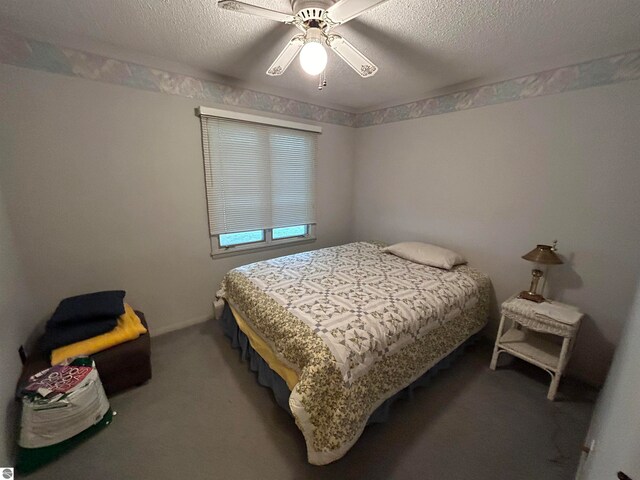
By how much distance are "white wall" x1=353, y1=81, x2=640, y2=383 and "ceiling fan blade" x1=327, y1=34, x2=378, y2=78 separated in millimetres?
1442

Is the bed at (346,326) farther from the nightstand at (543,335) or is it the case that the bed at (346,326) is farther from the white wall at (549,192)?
the white wall at (549,192)

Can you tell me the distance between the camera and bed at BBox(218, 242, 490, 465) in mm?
1228

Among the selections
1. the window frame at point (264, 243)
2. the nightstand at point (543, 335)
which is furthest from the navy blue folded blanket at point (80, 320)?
the nightstand at point (543, 335)

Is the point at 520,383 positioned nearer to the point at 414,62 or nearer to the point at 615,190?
the point at 615,190

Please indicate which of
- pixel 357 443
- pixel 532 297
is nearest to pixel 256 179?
pixel 357 443

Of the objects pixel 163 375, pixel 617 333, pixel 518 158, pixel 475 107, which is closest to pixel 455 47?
pixel 475 107

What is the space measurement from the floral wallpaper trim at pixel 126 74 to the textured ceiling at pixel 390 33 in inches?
2.5

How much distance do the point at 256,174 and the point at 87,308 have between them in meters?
1.79

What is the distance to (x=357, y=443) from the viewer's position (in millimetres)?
1438

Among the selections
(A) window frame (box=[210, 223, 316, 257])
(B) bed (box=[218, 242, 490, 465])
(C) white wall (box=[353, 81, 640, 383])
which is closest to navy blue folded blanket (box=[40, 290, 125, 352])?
(B) bed (box=[218, 242, 490, 465])

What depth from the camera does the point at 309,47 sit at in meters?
1.27

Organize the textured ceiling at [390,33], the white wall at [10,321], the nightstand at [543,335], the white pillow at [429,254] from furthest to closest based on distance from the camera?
the white pillow at [429,254]
the nightstand at [543,335]
the textured ceiling at [390,33]
the white wall at [10,321]

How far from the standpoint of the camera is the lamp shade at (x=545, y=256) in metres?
1.79

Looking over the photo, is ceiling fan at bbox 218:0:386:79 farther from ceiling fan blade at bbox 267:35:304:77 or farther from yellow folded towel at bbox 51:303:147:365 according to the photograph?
yellow folded towel at bbox 51:303:147:365
